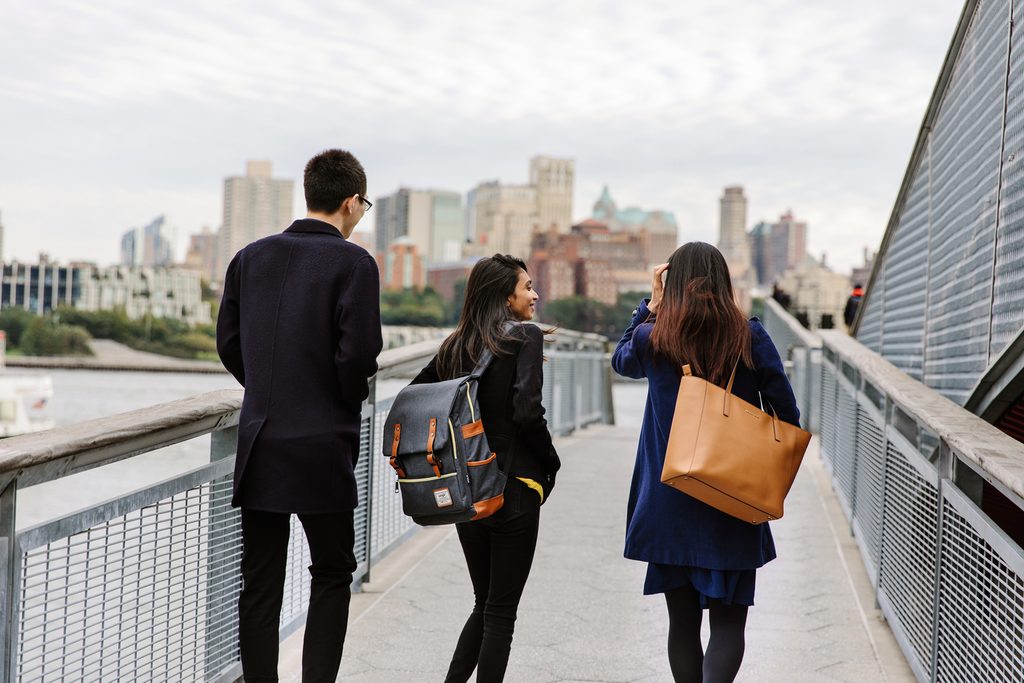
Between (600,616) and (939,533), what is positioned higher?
(939,533)

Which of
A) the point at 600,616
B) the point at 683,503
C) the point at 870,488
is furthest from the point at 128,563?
the point at 870,488

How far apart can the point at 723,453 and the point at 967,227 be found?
8.79 feet

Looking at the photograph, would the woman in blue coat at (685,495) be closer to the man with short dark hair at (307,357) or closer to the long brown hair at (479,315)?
the long brown hair at (479,315)

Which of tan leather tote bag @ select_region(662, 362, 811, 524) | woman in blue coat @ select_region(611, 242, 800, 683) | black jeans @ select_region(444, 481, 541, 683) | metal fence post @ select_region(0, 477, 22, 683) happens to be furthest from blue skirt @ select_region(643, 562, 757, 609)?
metal fence post @ select_region(0, 477, 22, 683)

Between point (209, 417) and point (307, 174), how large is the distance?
67cm

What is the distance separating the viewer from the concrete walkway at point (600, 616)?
3748 mm

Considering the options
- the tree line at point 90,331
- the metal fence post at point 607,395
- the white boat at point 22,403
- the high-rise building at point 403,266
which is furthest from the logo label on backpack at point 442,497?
the high-rise building at point 403,266

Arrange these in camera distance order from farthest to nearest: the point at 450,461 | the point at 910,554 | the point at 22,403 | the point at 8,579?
the point at 22,403, the point at 910,554, the point at 450,461, the point at 8,579

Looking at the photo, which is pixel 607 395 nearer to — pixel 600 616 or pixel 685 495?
pixel 600 616

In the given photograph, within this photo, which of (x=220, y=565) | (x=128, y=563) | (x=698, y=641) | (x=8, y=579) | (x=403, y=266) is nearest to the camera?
(x=8, y=579)

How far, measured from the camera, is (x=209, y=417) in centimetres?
288

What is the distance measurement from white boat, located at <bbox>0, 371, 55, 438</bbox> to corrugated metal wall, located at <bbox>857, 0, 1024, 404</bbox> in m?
72.7

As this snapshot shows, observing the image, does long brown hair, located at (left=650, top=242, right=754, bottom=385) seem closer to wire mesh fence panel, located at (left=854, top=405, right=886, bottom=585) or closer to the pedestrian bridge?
the pedestrian bridge

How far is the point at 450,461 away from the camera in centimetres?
275
